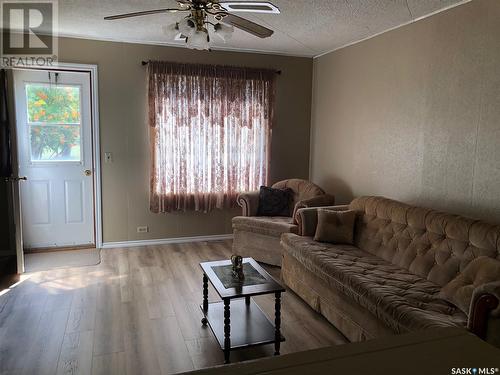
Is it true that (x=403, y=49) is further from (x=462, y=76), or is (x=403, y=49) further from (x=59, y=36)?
(x=59, y=36)

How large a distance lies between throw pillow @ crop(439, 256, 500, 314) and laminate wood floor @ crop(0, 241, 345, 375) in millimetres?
867

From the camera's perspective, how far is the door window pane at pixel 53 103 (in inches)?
184

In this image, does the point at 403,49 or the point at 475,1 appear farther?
the point at 403,49

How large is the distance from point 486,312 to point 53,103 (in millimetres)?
4783

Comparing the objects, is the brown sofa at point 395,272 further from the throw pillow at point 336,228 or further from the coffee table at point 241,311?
the coffee table at point 241,311

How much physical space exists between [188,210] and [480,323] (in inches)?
151

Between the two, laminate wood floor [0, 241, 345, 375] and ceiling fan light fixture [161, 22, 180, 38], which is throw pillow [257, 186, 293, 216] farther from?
ceiling fan light fixture [161, 22, 180, 38]

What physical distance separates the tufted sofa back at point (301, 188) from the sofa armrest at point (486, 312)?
2667 mm

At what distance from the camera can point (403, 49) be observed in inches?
155

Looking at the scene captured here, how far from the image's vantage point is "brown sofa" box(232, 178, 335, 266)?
4.36 meters

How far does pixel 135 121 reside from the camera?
4961 millimetres

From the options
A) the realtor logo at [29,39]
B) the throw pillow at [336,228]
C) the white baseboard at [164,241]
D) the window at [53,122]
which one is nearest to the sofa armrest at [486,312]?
the throw pillow at [336,228]

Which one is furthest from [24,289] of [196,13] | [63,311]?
[196,13]

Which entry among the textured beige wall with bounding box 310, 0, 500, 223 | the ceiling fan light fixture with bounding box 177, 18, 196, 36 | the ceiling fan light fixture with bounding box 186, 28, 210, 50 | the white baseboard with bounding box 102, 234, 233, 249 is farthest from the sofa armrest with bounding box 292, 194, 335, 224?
the ceiling fan light fixture with bounding box 177, 18, 196, 36
